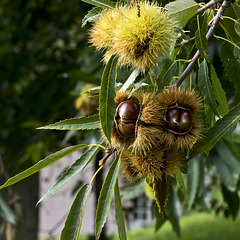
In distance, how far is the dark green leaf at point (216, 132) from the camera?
1051 mm

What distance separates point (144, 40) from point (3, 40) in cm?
332

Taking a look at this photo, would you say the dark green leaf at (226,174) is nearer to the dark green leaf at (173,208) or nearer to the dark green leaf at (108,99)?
the dark green leaf at (173,208)

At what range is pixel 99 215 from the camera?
983 millimetres

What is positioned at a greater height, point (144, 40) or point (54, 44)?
point (54, 44)

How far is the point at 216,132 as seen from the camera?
1062 mm

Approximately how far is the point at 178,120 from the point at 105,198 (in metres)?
0.25

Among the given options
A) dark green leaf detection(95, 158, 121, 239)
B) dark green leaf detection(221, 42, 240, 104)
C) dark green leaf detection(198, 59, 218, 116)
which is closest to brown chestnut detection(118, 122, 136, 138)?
dark green leaf detection(95, 158, 121, 239)

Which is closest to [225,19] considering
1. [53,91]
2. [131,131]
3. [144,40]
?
[144,40]

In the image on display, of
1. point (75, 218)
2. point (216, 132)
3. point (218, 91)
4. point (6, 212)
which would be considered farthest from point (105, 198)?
point (6, 212)

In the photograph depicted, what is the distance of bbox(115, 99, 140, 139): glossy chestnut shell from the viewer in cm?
95

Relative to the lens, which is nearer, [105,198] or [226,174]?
[105,198]

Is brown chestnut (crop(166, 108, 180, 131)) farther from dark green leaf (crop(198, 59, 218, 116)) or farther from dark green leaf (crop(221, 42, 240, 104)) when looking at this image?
dark green leaf (crop(221, 42, 240, 104))

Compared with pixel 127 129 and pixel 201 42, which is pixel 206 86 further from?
pixel 127 129

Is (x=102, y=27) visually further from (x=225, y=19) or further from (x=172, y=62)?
(x=225, y=19)
